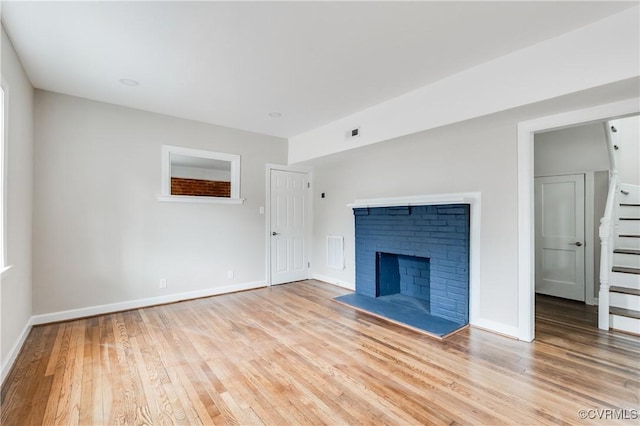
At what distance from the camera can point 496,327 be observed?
3.06 meters

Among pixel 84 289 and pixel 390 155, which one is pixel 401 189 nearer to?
pixel 390 155

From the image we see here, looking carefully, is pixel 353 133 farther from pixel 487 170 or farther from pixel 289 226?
pixel 289 226

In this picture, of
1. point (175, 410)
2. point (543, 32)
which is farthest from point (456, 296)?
point (175, 410)

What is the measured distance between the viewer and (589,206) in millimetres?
4152

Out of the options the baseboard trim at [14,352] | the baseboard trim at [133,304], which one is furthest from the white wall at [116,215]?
the baseboard trim at [14,352]

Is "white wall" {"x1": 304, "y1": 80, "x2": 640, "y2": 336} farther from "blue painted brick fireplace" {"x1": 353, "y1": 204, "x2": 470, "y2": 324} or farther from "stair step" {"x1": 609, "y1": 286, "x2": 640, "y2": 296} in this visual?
"stair step" {"x1": 609, "y1": 286, "x2": 640, "y2": 296}

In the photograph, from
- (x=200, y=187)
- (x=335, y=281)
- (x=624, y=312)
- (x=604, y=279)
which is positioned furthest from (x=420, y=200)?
(x=200, y=187)

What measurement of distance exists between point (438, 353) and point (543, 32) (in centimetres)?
272

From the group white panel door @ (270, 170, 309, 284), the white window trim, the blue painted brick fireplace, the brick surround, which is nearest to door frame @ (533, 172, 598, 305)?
the blue painted brick fireplace

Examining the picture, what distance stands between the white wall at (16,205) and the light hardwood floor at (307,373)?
27 cm

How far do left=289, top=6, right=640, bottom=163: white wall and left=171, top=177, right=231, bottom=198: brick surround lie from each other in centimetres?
233

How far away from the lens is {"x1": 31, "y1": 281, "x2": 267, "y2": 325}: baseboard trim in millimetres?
3316

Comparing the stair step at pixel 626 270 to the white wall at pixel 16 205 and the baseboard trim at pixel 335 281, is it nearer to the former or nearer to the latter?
the baseboard trim at pixel 335 281

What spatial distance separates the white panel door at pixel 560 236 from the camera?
13.9 feet
